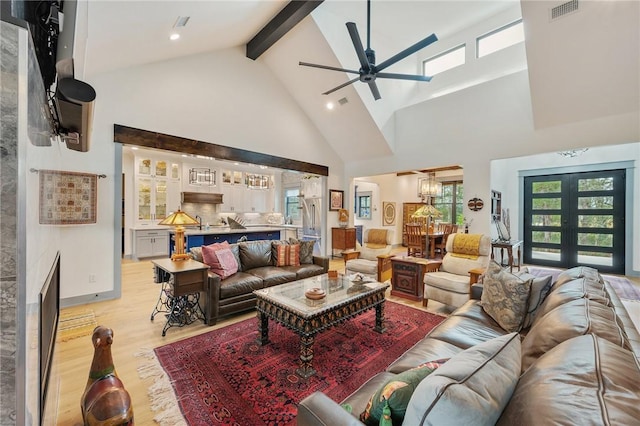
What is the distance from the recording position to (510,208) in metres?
6.68

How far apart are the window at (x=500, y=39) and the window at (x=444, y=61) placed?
1.05 feet

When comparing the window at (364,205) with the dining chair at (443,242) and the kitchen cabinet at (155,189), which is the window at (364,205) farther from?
the kitchen cabinet at (155,189)

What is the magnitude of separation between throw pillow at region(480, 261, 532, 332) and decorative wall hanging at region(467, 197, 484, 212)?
3093 millimetres

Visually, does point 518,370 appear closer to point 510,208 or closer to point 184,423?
point 184,423

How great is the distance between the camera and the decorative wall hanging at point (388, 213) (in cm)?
920

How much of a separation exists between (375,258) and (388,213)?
4.75 m

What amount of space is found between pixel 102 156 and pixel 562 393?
4.94m

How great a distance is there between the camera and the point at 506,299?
7.14ft

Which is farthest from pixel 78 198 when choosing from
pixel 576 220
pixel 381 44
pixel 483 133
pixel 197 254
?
pixel 576 220

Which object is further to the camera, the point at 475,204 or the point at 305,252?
the point at 475,204

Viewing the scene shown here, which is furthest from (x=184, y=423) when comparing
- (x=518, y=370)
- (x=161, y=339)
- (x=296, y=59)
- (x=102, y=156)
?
(x=296, y=59)

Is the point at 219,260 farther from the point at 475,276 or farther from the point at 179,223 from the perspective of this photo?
the point at 475,276

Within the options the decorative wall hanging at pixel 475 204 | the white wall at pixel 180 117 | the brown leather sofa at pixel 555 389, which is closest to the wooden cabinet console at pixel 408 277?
the decorative wall hanging at pixel 475 204

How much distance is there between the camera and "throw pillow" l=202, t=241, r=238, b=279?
Result: 3.35 m
